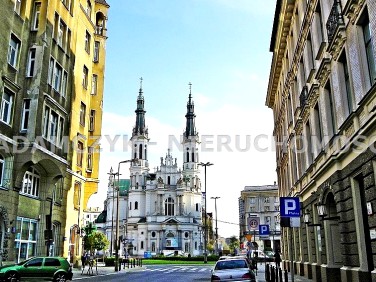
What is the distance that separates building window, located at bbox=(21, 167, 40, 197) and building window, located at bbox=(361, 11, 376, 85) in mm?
20153

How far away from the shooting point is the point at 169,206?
124375 millimetres

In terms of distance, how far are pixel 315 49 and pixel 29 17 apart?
17190 millimetres

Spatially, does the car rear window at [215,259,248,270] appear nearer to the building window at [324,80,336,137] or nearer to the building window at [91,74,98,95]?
the building window at [324,80,336,137]

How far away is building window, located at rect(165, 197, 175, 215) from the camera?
405 feet

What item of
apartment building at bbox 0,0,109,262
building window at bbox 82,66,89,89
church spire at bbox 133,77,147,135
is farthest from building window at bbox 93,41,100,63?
church spire at bbox 133,77,147,135

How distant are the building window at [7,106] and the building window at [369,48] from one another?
17916 millimetres

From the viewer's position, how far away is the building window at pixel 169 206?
123562mm

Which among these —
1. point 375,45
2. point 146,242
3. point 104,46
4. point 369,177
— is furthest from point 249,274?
point 146,242

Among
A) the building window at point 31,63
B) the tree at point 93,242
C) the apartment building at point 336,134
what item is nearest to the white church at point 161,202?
the tree at point 93,242

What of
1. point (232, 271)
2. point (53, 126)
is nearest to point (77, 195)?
point (53, 126)

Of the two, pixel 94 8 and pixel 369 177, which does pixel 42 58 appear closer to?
pixel 94 8

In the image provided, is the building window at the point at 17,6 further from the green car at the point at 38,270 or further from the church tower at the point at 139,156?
the church tower at the point at 139,156

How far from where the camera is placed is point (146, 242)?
118688 mm

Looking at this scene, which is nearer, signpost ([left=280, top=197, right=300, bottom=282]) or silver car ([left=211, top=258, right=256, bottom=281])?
signpost ([left=280, top=197, right=300, bottom=282])
